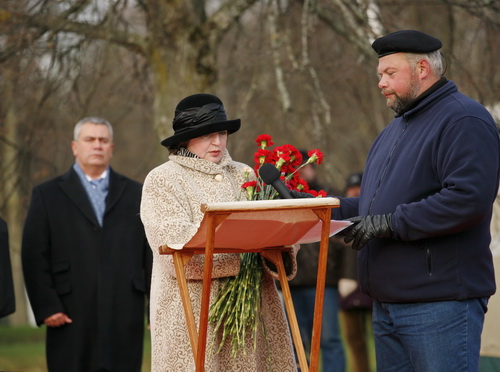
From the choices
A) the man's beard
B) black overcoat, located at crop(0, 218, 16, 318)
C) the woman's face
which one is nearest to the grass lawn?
black overcoat, located at crop(0, 218, 16, 318)

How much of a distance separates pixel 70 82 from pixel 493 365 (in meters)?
4.81

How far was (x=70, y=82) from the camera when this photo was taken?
9266 millimetres

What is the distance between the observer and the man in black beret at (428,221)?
398 cm

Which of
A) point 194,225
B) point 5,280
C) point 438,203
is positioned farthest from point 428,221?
point 5,280

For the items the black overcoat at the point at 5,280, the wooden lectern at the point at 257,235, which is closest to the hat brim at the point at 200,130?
the wooden lectern at the point at 257,235

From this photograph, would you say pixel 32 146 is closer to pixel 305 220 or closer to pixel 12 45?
pixel 12 45

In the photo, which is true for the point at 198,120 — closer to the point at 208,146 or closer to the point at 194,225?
the point at 208,146

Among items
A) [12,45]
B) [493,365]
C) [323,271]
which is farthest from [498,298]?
[12,45]

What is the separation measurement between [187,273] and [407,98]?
1310 mm

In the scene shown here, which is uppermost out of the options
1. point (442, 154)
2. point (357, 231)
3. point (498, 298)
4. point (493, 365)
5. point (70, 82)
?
point (70, 82)

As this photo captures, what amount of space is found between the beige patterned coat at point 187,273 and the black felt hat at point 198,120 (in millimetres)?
130

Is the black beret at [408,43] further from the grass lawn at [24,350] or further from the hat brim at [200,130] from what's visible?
the grass lawn at [24,350]

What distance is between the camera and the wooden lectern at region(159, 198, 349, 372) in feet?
12.0

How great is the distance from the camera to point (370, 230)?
4.09 m
